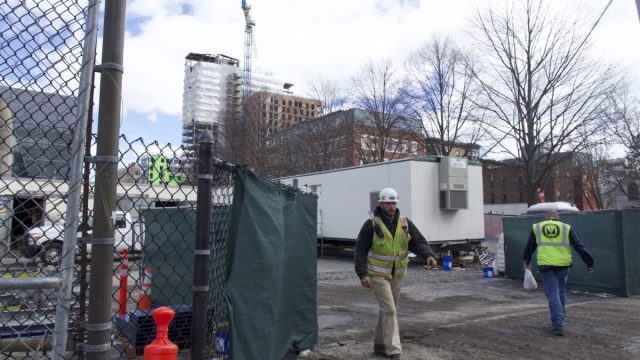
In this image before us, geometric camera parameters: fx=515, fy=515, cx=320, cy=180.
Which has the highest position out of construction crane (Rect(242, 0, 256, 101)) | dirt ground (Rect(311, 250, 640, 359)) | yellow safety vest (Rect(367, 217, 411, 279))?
construction crane (Rect(242, 0, 256, 101))

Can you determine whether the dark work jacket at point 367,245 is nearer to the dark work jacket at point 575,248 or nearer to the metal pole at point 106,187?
the dark work jacket at point 575,248

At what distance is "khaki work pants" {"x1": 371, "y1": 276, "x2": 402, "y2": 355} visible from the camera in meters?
5.99

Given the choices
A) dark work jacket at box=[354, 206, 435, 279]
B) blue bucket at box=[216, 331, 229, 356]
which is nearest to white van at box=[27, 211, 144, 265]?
blue bucket at box=[216, 331, 229, 356]

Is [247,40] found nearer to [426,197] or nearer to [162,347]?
[426,197]

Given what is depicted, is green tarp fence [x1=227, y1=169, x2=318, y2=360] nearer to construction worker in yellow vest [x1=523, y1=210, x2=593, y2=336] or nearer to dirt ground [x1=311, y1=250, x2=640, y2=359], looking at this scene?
dirt ground [x1=311, y1=250, x2=640, y2=359]

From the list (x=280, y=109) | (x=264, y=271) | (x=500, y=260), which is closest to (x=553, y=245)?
(x=264, y=271)

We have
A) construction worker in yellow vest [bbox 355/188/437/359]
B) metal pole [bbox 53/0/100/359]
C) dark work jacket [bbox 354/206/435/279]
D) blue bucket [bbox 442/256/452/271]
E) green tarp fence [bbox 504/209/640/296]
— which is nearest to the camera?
metal pole [bbox 53/0/100/359]

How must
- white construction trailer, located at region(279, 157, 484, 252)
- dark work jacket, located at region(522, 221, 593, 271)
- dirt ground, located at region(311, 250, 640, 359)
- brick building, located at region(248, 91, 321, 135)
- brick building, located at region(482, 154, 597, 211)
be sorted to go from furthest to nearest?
brick building, located at region(482, 154, 597, 211) < brick building, located at region(248, 91, 321, 135) < white construction trailer, located at region(279, 157, 484, 252) < dark work jacket, located at region(522, 221, 593, 271) < dirt ground, located at region(311, 250, 640, 359)

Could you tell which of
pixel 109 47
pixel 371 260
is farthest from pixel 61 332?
pixel 371 260

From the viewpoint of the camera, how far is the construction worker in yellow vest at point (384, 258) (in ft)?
20.1

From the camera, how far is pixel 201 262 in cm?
308

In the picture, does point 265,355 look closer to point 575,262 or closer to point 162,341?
point 162,341

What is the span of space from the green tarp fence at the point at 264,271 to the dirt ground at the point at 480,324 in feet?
3.60

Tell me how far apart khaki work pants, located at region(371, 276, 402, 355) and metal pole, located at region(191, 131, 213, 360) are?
11.0 feet
